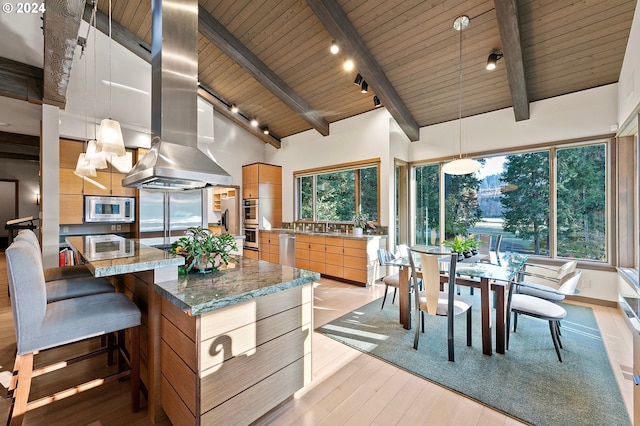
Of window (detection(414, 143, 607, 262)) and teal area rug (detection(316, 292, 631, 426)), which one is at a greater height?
window (detection(414, 143, 607, 262))

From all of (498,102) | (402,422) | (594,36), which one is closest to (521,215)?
(498,102)

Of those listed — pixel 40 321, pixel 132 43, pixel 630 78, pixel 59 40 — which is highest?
pixel 132 43

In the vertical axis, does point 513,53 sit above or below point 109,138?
above

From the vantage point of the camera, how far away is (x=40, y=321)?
1491 mm

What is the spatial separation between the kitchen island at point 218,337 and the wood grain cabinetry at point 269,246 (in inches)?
171

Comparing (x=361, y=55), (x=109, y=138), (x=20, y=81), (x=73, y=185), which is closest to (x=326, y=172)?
(x=361, y=55)

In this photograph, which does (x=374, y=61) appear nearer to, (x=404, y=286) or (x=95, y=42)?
(x=404, y=286)

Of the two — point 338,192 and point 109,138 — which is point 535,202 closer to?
point 338,192

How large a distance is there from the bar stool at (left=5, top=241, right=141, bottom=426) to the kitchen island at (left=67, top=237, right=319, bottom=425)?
0.46 ft

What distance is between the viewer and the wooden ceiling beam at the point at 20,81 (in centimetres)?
359

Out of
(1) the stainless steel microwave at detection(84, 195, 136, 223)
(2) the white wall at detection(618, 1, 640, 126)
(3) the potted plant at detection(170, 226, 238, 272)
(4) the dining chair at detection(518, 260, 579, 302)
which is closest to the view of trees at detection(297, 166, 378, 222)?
(4) the dining chair at detection(518, 260, 579, 302)

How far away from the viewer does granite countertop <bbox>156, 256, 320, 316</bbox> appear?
1.37 meters

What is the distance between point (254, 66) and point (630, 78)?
193 inches

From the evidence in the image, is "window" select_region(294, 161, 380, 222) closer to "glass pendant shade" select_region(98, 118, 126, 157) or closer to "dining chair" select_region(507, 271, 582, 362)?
"dining chair" select_region(507, 271, 582, 362)
